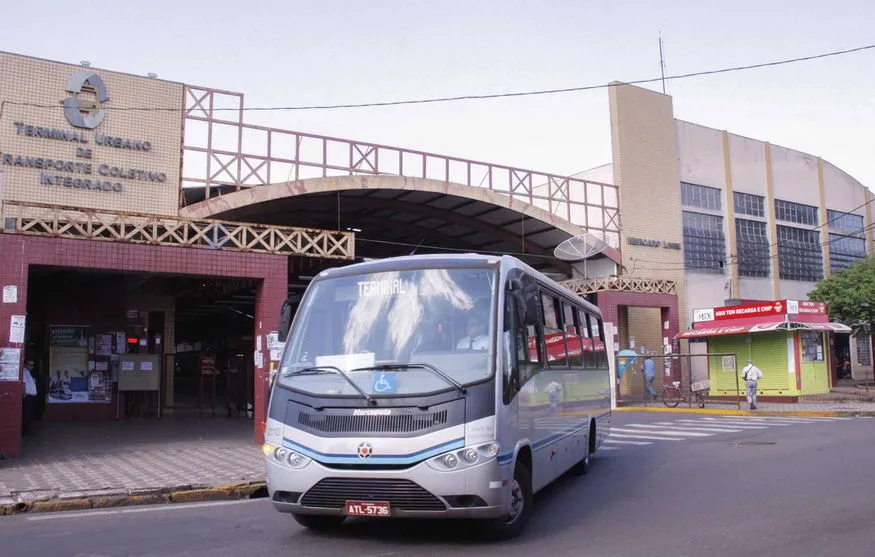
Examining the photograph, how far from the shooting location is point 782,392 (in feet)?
91.7

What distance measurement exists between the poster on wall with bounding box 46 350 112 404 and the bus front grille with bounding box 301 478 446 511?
1795 cm

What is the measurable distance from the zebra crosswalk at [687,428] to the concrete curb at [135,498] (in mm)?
7320

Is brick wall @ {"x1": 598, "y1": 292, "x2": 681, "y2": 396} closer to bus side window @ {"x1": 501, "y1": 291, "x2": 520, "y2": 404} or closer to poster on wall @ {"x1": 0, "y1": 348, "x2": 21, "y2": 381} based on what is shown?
poster on wall @ {"x1": 0, "y1": 348, "x2": 21, "y2": 381}

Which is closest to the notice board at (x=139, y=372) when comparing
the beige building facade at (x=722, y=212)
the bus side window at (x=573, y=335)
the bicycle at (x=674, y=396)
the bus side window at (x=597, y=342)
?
the bus side window at (x=597, y=342)

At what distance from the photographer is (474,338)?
284 inches

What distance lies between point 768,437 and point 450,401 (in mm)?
11657

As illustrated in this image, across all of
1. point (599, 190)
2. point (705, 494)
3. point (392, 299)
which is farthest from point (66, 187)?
point (599, 190)

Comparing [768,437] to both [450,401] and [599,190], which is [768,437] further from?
[599,190]

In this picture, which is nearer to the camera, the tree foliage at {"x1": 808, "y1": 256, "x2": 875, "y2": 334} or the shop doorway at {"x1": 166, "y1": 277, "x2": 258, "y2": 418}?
the shop doorway at {"x1": 166, "y1": 277, "x2": 258, "y2": 418}

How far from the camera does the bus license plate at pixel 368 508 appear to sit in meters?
6.60

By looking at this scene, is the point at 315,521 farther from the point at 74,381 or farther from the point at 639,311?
the point at 639,311

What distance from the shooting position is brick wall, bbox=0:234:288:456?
13664 millimetres

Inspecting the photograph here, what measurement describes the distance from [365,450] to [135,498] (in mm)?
5059

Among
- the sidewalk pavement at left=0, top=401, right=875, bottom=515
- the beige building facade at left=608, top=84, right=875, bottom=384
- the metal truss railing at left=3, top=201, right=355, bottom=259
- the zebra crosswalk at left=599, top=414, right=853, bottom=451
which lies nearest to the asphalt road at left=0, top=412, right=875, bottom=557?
the sidewalk pavement at left=0, top=401, right=875, bottom=515
